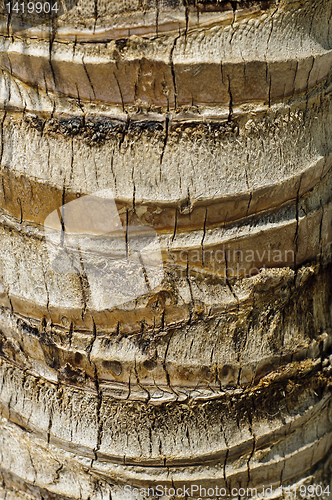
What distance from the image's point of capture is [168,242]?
1.69 m

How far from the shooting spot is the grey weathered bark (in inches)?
62.7

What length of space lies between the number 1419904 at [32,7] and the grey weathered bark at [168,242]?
0.03 m

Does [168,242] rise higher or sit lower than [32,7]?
lower

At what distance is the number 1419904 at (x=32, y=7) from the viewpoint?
157 centimetres

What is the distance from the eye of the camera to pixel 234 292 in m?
1.79

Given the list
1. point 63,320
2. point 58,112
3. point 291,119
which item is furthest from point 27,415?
point 291,119

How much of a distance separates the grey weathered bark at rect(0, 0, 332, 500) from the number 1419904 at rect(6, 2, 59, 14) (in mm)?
28

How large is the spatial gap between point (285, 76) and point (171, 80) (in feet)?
1.24

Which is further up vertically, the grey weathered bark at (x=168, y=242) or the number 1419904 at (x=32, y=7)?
the number 1419904 at (x=32, y=7)

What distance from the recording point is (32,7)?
1591mm

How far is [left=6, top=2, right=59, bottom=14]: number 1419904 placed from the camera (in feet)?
5.16

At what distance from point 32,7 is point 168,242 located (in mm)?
834

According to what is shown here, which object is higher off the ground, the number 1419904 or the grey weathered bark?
the number 1419904

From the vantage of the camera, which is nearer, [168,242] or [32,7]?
[32,7]
